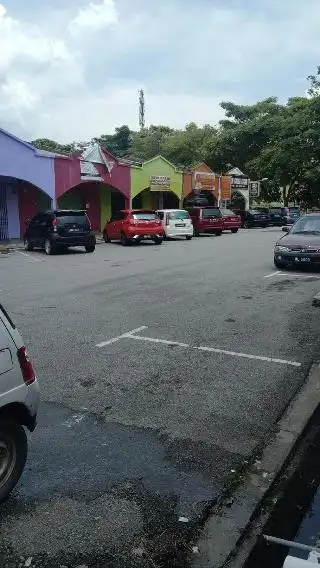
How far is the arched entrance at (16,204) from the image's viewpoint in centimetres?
2480

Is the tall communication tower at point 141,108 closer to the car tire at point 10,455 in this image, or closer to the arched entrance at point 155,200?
the arched entrance at point 155,200

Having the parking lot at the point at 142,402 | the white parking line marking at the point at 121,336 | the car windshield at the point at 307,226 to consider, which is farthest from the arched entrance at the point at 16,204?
the white parking line marking at the point at 121,336

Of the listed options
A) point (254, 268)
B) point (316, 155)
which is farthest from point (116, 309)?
point (316, 155)

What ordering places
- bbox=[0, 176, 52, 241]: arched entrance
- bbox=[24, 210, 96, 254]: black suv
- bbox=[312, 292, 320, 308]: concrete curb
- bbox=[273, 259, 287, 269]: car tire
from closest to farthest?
1. bbox=[312, 292, 320, 308]: concrete curb
2. bbox=[273, 259, 287, 269]: car tire
3. bbox=[24, 210, 96, 254]: black suv
4. bbox=[0, 176, 52, 241]: arched entrance

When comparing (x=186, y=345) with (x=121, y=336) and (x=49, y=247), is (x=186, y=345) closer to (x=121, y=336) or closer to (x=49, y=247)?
(x=121, y=336)

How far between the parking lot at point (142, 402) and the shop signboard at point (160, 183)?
2099 cm

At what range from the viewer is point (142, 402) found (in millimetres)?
5047

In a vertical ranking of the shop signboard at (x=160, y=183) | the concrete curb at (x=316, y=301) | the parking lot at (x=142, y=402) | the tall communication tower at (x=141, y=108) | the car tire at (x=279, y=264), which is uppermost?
the tall communication tower at (x=141, y=108)

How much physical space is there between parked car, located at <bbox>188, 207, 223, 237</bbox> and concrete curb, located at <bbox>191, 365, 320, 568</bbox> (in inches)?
932

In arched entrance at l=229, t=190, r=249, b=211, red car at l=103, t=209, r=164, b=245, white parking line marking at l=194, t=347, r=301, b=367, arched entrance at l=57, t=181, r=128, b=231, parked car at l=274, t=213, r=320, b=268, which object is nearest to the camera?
white parking line marking at l=194, t=347, r=301, b=367

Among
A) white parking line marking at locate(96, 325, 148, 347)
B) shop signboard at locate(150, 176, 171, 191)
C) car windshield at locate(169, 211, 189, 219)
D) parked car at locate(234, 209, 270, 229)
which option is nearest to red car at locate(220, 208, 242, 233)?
car windshield at locate(169, 211, 189, 219)

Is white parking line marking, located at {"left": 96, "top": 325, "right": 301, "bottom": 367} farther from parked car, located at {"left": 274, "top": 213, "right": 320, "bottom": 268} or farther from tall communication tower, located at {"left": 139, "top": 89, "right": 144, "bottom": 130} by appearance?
tall communication tower, located at {"left": 139, "top": 89, "right": 144, "bottom": 130}

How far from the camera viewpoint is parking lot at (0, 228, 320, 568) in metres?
3.17

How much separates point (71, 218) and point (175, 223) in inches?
298
